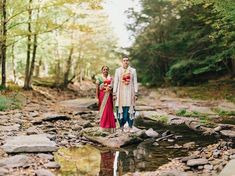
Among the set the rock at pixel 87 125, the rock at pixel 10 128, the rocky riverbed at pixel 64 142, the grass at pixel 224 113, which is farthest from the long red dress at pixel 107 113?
the grass at pixel 224 113

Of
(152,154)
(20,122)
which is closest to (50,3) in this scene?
(20,122)

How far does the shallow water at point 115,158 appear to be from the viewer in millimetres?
6535

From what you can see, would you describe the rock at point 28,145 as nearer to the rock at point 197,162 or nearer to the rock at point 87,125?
the rock at point 197,162

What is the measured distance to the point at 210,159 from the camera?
7.09 meters

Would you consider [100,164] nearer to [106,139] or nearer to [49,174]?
[49,174]

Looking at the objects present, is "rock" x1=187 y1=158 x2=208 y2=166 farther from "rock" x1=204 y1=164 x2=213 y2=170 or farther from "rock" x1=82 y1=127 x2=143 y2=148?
"rock" x1=82 y1=127 x2=143 y2=148

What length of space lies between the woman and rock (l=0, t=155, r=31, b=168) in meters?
Answer: 3.46

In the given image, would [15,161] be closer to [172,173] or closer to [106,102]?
[172,173]

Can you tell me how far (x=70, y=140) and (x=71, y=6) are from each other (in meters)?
14.2

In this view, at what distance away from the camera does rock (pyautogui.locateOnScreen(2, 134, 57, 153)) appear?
7.33 metres

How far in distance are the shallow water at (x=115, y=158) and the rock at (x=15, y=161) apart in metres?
0.64

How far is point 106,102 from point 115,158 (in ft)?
9.07

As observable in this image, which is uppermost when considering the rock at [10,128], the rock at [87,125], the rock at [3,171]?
the rock at [10,128]

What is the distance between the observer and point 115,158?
25.0 ft
